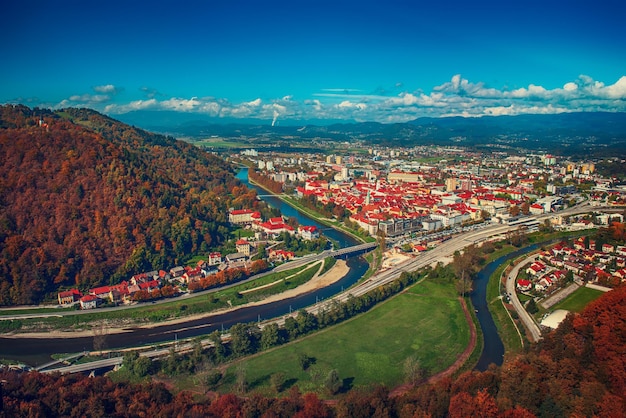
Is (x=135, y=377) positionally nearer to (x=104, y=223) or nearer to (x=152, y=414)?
(x=152, y=414)

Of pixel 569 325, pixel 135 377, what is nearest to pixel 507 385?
pixel 569 325

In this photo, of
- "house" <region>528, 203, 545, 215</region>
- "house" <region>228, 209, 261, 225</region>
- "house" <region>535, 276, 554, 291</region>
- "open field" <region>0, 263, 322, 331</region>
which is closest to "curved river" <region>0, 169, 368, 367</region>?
"open field" <region>0, 263, 322, 331</region>

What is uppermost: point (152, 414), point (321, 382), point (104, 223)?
point (104, 223)

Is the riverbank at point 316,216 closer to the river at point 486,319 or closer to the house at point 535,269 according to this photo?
the river at point 486,319

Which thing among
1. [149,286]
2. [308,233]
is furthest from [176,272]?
[308,233]

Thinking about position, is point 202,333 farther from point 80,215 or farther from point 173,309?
point 80,215

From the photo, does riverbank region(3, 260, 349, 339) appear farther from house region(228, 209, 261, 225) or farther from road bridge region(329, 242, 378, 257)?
house region(228, 209, 261, 225)
